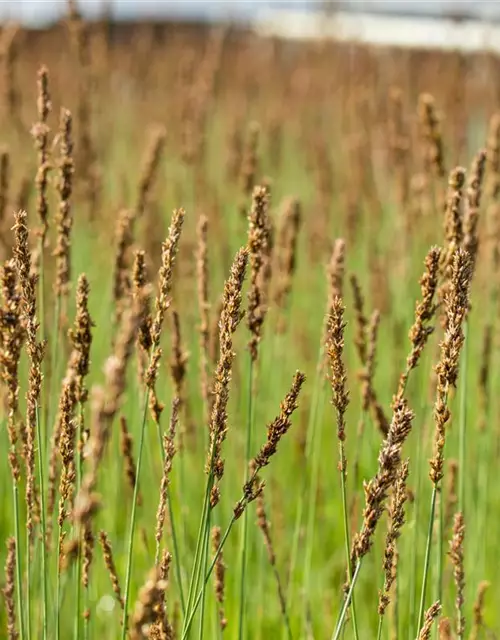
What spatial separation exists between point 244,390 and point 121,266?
101 centimetres

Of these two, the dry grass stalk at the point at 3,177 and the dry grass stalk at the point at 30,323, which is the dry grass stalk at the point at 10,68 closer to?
the dry grass stalk at the point at 3,177

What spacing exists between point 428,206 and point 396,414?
1.77m

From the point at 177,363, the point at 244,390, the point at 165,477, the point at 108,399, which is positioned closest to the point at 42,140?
the point at 177,363

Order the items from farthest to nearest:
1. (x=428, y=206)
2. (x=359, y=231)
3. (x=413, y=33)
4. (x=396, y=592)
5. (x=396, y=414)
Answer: (x=413, y=33) < (x=359, y=231) < (x=428, y=206) < (x=396, y=592) < (x=396, y=414)

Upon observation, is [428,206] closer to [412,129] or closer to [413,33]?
[412,129]

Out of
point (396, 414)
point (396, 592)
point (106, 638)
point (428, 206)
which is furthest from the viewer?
point (428, 206)

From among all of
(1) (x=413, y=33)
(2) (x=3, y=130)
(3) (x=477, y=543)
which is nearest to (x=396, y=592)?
(3) (x=477, y=543)

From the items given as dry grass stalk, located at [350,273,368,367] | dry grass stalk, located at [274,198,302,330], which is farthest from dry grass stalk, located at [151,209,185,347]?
dry grass stalk, located at [274,198,302,330]

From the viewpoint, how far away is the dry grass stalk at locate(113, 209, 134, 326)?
171cm

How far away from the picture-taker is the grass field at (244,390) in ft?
3.51

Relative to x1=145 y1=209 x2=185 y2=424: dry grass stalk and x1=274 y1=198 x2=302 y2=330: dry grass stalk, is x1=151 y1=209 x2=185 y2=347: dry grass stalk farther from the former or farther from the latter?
x1=274 y1=198 x2=302 y2=330: dry grass stalk

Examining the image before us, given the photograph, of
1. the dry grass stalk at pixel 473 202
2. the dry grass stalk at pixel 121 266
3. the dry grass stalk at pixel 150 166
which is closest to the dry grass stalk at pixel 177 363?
the dry grass stalk at pixel 121 266

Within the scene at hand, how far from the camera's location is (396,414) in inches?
38.9

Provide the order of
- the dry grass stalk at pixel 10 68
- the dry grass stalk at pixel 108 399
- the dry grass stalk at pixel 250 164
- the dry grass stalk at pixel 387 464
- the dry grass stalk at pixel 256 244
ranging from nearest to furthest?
the dry grass stalk at pixel 108 399, the dry grass stalk at pixel 387 464, the dry grass stalk at pixel 256 244, the dry grass stalk at pixel 250 164, the dry grass stalk at pixel 10 68
